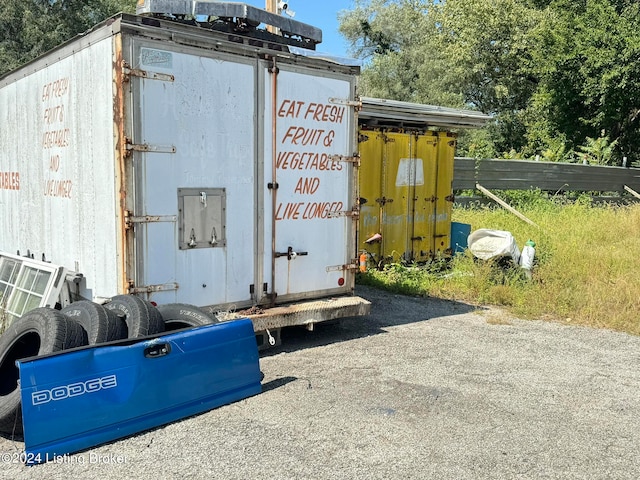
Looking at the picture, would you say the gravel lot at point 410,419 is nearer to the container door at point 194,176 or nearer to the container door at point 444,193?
the container door at point 194,176

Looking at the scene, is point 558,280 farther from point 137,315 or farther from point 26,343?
point 26,343

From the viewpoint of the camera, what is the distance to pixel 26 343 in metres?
4.86

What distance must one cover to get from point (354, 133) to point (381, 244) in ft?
12.3

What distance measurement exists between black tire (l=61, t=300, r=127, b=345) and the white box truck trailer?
56 cm

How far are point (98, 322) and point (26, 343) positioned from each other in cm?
71

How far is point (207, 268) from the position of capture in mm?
5902

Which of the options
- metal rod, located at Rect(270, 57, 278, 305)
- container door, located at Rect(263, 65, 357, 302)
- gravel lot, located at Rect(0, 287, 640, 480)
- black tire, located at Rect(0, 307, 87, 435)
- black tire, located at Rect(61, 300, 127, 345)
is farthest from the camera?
container door, located at Rect(263, 65, 357, 302)

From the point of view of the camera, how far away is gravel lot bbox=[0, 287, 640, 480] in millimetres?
3863

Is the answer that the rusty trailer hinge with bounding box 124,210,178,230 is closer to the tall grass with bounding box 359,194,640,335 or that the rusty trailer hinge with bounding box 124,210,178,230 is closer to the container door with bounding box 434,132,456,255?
the tall grass with bounding box 359,194,640,335

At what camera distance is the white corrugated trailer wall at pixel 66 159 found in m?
5.50

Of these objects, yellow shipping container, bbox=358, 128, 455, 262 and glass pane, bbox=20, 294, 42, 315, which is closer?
glass pane, bbox=20, 294, 42, 315

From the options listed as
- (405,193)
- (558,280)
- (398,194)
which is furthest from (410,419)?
(405,193)

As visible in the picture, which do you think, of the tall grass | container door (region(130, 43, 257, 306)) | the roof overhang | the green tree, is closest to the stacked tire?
container door (region(130, 43, 257, 306))

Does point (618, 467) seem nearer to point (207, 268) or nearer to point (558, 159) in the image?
point (207, 268)
